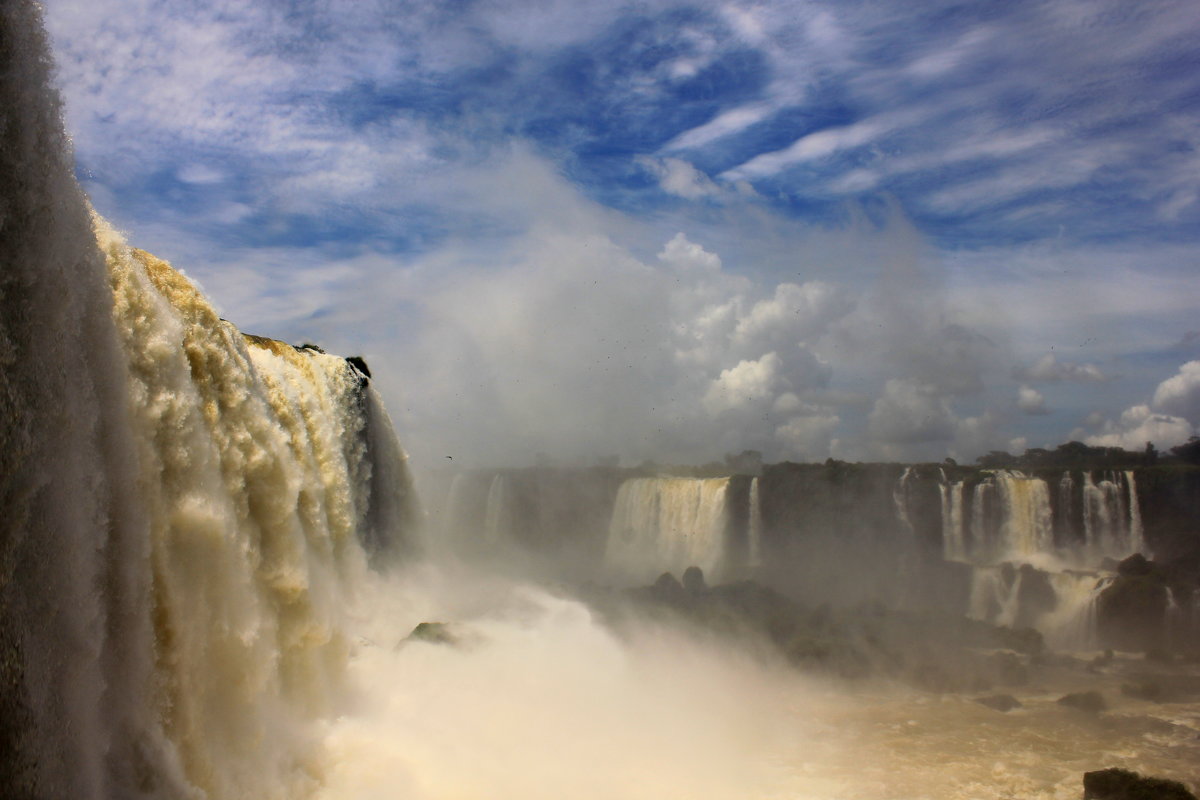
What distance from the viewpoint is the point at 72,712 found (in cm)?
381

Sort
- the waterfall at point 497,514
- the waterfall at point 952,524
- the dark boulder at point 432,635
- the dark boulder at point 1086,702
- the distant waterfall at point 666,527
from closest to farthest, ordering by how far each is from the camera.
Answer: the dark boulder at point 432,635, the dark boulder at point 1086,702, the waterfall at point 952,524, the distant waterfall at point 666,527, the waterfall at point 497,514

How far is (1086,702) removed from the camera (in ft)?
48.0

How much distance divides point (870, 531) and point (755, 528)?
3.99 metres

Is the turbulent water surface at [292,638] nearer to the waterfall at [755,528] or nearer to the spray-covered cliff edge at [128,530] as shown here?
the spray-covered cliff edge at [128,530]

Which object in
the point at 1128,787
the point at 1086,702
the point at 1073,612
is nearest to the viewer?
the point at 1128,787

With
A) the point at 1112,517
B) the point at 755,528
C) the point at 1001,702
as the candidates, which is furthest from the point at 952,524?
the point at 1001,702

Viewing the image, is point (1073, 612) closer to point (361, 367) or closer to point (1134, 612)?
point (1134, 612)

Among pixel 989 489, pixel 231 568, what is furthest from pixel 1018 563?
pixel 231 568

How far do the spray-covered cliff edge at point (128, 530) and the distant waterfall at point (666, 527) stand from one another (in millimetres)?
19461

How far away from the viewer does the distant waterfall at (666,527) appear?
2758cm

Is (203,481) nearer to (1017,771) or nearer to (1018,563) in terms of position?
(1017,771)

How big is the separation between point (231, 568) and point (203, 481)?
2.79ft

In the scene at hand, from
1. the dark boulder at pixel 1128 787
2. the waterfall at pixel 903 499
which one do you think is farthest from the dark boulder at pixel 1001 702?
the waterfall at pixel 903 499

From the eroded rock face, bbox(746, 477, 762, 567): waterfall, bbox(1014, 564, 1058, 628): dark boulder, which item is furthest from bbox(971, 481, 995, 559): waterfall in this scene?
bbox(746, 477, 762, 567): waterfall
